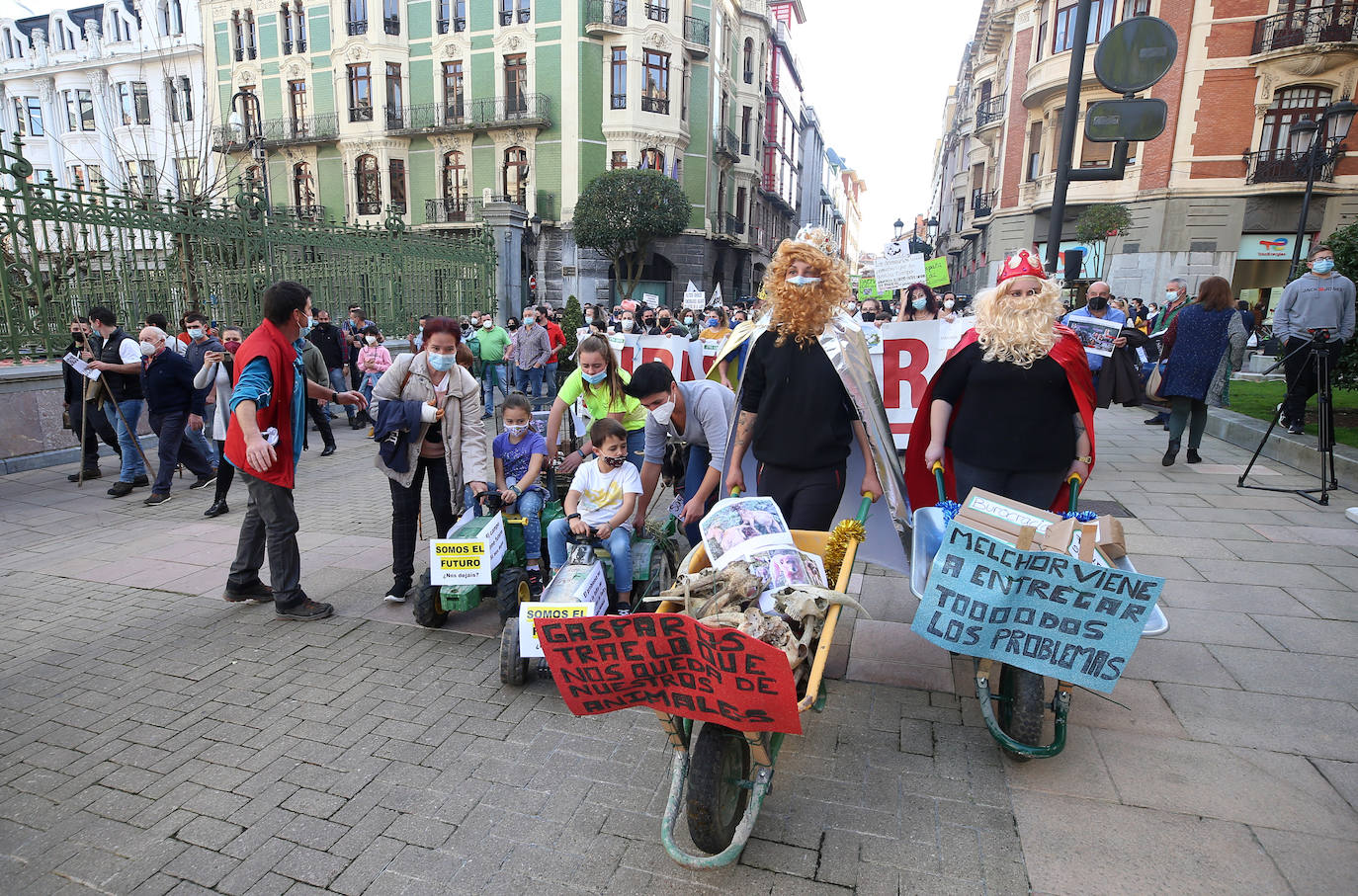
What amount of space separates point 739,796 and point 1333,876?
1978mm

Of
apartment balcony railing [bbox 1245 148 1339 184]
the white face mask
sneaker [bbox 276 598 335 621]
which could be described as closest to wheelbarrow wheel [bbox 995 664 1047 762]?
the white face mask

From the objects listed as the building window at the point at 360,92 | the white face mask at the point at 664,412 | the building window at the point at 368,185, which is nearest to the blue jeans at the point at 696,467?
the white face mask at the point at 664,412

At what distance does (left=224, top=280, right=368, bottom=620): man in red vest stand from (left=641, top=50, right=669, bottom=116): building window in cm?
3252

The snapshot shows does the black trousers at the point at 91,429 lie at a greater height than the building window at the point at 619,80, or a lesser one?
lesser

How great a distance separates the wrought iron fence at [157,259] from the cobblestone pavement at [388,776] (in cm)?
659

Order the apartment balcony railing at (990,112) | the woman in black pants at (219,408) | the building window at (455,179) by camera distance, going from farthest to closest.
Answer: the apartment balcony railing at (990,112) < the building window at (455,179) < the woman in black pants at (219,408)

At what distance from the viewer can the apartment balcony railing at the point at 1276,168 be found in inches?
977

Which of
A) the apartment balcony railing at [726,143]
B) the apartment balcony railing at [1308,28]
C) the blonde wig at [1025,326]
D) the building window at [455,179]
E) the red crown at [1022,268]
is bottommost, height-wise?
the blonde wig at [1025,326]

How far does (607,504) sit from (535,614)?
0.98m

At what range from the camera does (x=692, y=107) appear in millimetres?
35781

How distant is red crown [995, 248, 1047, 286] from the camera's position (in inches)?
137

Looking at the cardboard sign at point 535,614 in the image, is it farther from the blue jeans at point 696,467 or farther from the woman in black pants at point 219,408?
the woman in black pants at point 219,408

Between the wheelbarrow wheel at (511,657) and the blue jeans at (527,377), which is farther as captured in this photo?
the blue jeans at (527,377)

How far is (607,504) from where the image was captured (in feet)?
14.2
